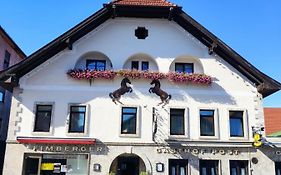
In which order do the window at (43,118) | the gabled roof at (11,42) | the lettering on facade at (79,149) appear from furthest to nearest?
the gabled roof at (11,42) → the window at (43,118) → the lettering on facade at (79,149)

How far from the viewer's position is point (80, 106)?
679 inches

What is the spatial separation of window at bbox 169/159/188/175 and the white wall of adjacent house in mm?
1156

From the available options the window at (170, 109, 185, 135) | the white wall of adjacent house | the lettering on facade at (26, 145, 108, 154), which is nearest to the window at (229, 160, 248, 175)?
the white wall of adjacent house

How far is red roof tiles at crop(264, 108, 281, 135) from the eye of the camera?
3176cm

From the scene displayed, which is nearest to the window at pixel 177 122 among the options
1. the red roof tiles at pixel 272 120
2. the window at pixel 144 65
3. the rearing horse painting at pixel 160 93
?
the rearing horse painting at pixel 160 93

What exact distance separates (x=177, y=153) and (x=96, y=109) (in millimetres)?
4355

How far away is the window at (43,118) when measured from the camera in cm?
1689

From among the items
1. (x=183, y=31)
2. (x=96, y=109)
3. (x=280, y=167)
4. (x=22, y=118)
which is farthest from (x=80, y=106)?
(x=280, y=167)

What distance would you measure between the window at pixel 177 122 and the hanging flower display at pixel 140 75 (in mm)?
1523

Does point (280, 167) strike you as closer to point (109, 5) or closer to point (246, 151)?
point (246, 151)

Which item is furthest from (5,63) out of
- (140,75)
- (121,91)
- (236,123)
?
(236,123)

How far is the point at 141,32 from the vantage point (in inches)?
736

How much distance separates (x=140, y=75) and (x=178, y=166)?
470 cm

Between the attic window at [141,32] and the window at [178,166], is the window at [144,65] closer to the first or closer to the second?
the attic window at [141,32]
